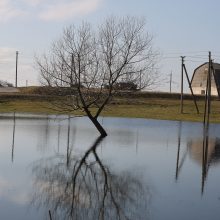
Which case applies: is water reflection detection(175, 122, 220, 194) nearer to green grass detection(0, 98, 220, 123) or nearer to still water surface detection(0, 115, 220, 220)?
still water surface detection(0, 115, 220, 220)

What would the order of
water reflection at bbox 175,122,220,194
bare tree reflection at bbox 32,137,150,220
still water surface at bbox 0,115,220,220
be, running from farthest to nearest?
water reflection at bbox 175,122,220,194
still water surface at bbox 0,115,220,220
bare tree reflection at bbox 32,137,150,220

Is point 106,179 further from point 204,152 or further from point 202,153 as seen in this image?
point 204,152

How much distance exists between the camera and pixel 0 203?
427 inches

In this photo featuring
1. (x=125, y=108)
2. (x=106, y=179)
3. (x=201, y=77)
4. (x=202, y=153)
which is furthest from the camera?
(x=201, y=77)

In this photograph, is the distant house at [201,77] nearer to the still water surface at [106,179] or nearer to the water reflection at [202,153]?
the water reflection at [202,153]

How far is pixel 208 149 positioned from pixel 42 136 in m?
8.20

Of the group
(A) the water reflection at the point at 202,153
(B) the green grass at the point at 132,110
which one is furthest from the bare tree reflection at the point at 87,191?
(B) the green grass at the point at 132,110

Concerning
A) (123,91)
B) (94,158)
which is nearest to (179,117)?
(123,91)

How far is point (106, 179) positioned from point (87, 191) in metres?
1.84

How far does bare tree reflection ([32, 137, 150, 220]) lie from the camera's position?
1056 centimetres

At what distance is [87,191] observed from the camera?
41.2ft

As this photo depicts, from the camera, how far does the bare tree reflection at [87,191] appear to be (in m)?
10.6

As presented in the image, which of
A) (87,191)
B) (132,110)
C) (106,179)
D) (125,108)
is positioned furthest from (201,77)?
(87,191)

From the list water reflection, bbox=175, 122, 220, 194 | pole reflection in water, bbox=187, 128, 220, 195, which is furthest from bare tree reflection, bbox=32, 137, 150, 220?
pole reflection in water, bbox=187, 128, 220, 195
